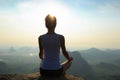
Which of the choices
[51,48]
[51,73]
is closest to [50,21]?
[51,48]

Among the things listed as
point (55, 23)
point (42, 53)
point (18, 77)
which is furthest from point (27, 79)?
point (55, 23)

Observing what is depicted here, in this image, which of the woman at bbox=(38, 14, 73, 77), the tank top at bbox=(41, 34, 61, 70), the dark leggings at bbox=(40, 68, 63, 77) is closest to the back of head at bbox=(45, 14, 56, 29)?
the woman at bbox=(38, 14, 73, 77)

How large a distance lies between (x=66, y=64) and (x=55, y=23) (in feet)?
8.51

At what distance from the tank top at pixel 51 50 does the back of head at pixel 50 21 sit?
1.58ft

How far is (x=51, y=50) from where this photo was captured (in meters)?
10.0

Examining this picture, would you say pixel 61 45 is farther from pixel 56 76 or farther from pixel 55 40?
pixel 56 76

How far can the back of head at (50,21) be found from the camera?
9.84 m

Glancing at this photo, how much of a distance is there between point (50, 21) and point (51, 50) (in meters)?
1.39

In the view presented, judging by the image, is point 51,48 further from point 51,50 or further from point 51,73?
point 51,73

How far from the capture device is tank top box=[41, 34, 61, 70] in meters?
9.94

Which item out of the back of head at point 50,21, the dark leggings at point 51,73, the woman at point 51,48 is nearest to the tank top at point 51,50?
the woman at point 51,48

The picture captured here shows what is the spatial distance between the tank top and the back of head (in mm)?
480

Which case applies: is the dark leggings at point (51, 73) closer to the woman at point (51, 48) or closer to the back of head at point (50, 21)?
the woman at point (51, 48)

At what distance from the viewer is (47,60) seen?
33.1 ft
